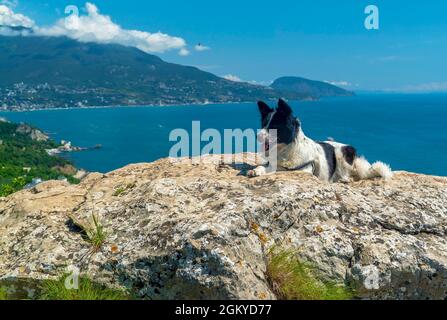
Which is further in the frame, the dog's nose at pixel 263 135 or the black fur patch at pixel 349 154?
the black fur patch at pixel 349 154

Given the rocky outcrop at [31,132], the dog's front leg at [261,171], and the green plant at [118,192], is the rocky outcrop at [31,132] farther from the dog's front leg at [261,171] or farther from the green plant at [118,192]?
the dog's front leg at [261,171]

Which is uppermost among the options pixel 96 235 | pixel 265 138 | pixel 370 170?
pixel 265 138

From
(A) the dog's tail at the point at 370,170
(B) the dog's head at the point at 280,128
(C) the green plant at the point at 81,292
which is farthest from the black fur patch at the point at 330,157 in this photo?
(C) the green plant at the point at 81,292

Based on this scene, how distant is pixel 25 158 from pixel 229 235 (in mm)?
157128

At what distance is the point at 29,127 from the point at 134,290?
661 ft

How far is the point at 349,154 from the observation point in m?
9.06

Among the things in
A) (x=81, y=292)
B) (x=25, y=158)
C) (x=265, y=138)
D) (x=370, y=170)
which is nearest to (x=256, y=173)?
(x=265, y=138)

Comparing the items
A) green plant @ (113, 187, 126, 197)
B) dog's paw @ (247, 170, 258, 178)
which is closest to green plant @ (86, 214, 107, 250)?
green plant @ (113, 187, 126, 197)

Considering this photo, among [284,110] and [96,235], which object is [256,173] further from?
[96,235]

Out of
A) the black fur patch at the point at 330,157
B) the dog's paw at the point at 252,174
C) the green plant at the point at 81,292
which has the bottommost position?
the green plant at the point at 81,292

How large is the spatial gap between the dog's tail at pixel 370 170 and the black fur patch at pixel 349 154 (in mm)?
94

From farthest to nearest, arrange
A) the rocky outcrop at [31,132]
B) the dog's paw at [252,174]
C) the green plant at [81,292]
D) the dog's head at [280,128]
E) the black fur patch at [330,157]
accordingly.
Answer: the rocky outcrop at [31,132]
the black fur patch at [330,157]
the dog's head at [280,128]
the dog's paw at [252,174]
the green plant at [81,292]

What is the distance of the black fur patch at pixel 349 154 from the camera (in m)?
8.99

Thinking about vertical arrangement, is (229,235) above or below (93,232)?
above
